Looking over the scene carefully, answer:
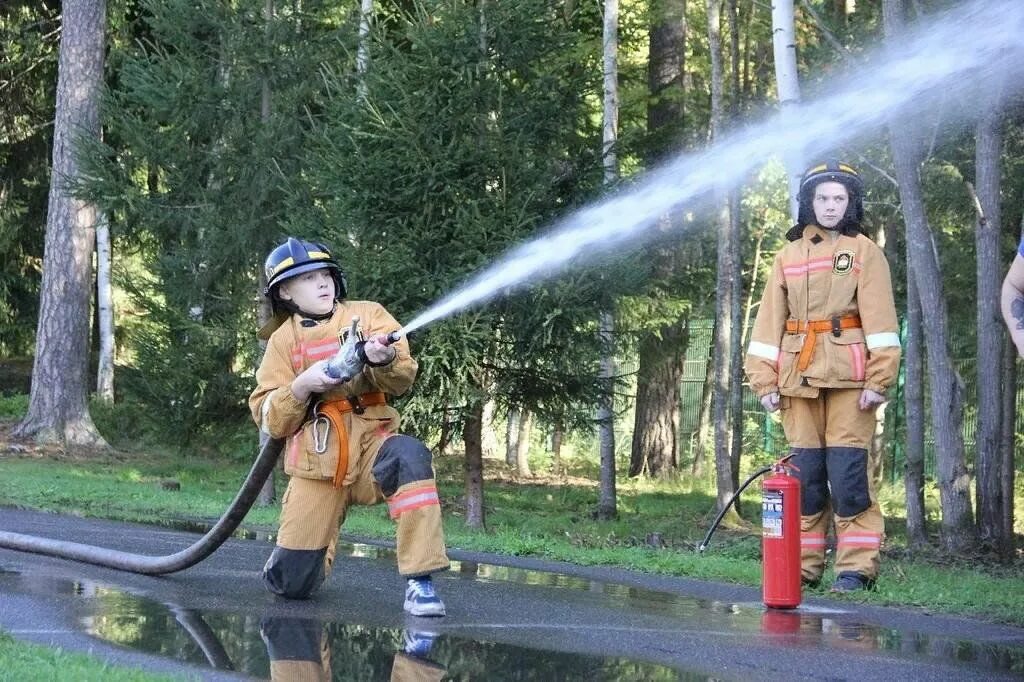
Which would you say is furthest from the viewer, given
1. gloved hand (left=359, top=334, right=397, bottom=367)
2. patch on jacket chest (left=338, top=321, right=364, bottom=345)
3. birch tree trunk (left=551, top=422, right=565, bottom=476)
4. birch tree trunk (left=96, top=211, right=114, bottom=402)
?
birch tree trunk (left=96, top=211, right=114, bottom=402)

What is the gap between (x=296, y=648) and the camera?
17.3 ft

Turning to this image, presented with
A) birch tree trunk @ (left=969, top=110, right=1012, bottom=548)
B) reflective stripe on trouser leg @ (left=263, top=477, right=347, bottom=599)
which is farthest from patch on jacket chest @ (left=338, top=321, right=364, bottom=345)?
birch tree trunk @ (left=969, top=110, right=1012, bottom=548)

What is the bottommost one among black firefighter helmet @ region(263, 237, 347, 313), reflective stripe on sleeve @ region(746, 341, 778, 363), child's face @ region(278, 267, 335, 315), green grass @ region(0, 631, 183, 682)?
green grass @ region(0, 631, 183, 682)

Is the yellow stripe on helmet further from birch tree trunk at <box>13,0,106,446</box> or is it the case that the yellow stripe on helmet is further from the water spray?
birch tree trunk at <box>13,0,106,446</box>

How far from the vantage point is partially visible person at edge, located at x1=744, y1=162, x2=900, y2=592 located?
23.3 feet

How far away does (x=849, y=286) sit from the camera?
7176 millimetres

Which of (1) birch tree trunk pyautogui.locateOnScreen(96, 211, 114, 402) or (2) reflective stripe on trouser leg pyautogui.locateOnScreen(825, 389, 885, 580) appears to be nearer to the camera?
(2) reflective stripe on trouser leg pyautogui.locateOnScreen(825, 389, 885, 580)

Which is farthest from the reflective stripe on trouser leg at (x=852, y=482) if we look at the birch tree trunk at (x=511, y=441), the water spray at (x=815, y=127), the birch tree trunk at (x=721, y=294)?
the birch tree trunk at (x=511, y=441)

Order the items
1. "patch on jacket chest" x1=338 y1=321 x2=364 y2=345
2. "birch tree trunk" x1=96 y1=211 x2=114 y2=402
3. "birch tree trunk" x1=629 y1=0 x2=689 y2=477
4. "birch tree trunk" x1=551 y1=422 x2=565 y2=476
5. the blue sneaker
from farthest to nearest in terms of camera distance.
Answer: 1. "birch tree trunk" x1=96 y1=211 x2=114 y2=402
2. "birch tree trunk" x1=551 y1=422 x2=565 y2=476
3. "birch tree trunk" x1=629 y1=0 x2=689 y2=477
4. "patch on jacket chest" x1=338 y1=321 x2=364 y2=345
5. the blue sneaker

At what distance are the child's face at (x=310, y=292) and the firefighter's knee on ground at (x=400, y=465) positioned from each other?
77 centimetres

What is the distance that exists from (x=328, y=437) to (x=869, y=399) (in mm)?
2810

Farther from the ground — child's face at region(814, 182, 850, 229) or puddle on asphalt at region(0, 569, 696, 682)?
child's face at region(814, 182, 850, 229)

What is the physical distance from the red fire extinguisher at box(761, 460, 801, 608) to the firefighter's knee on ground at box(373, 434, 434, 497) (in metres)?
1.69

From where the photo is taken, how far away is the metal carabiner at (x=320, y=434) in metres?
6.32
